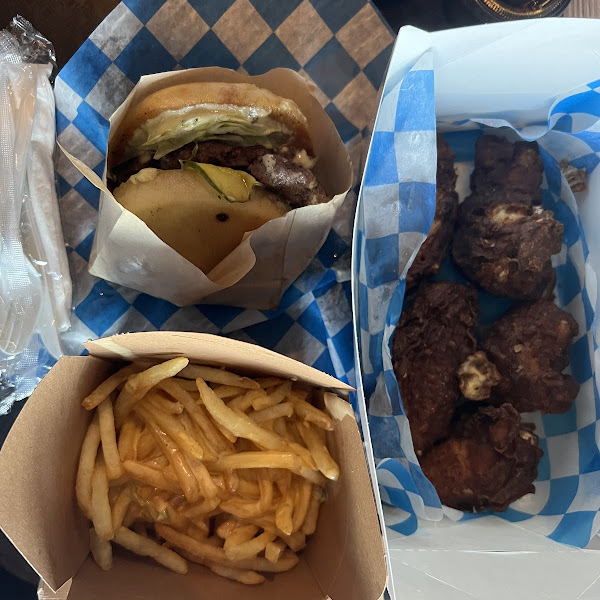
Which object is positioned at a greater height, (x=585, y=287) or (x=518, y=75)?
(x=518, y=75)

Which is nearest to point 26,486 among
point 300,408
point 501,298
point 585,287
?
point 300,408

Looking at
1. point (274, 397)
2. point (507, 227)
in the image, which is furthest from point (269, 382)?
point (507, 227)

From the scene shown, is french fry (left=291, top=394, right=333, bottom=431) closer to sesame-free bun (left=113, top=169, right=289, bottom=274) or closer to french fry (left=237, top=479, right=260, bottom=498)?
french fry (left=237, top=479, right=260, bottom=498)

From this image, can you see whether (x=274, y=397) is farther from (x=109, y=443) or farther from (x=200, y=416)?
(x=109, y=443)

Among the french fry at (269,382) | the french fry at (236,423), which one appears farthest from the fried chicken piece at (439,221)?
the french fry at (236,423)

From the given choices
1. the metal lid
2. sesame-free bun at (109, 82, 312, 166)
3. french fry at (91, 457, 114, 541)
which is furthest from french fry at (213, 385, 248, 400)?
the metal lid

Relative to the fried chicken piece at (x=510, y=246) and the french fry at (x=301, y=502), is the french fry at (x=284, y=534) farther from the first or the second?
the fried chicken piece at (x=510, y=246)

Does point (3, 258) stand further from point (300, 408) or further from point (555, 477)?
point (555, 477)
